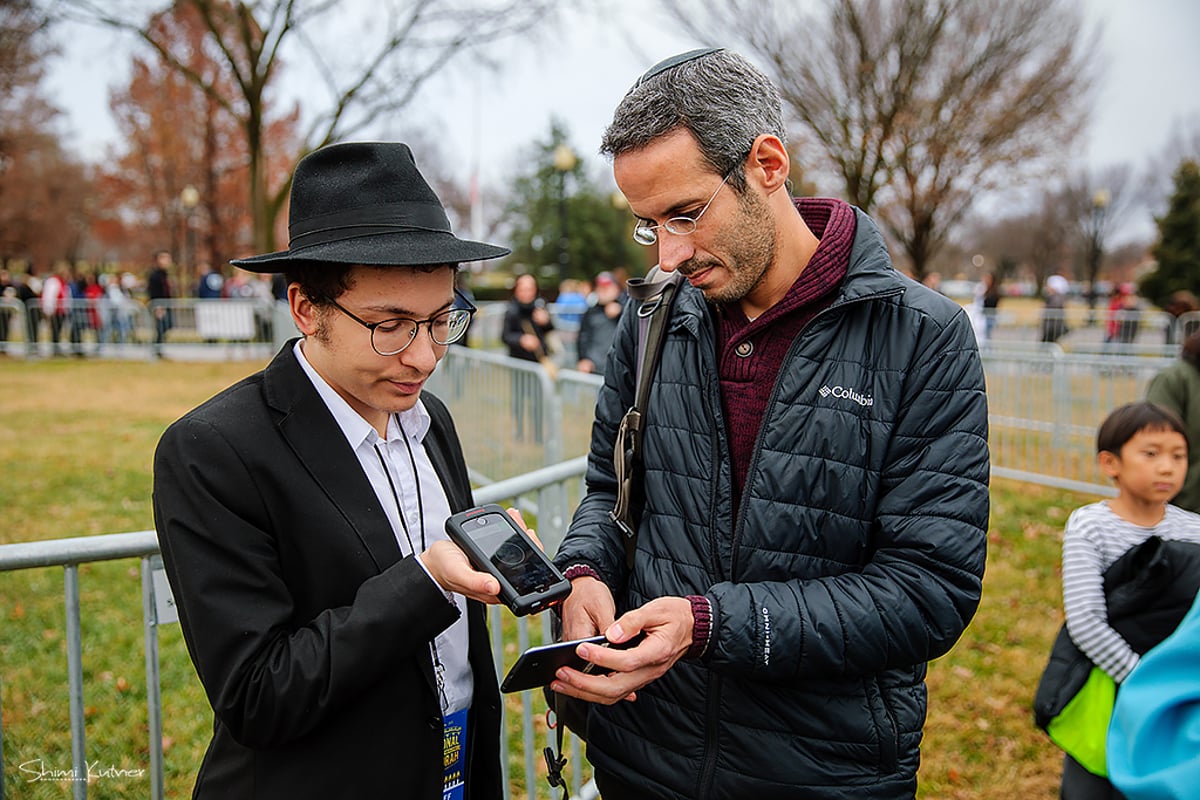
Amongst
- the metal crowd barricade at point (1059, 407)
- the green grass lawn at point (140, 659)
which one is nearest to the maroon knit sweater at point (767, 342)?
the green grass lawn at point (140, 659)

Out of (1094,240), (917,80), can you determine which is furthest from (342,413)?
(1094,240)

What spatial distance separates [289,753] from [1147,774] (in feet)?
5.50

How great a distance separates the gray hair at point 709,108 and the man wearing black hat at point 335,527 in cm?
46

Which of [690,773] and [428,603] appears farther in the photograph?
[690,773]

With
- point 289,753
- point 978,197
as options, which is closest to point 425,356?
point 289,753

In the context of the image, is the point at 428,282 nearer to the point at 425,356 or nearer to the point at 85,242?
the point at 425,356

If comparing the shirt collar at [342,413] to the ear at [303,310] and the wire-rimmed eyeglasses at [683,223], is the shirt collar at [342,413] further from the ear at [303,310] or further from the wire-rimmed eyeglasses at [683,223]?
the wire-rimmed eyeglasses at [683,223]

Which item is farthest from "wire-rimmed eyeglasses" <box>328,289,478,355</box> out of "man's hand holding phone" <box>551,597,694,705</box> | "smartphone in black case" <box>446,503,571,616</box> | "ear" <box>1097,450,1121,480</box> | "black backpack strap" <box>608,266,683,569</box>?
"ear" <box>1097,450,1121,480</box>

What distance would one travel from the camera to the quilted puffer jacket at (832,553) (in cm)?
166

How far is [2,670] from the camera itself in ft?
14.4

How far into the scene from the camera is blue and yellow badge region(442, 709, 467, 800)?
6.55 ft

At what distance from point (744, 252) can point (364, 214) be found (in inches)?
32.4

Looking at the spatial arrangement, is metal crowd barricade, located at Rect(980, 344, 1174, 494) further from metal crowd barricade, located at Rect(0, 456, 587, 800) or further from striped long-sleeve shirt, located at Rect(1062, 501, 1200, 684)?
metal crowd barricade, located at Rect(0, 456, 587, 800)

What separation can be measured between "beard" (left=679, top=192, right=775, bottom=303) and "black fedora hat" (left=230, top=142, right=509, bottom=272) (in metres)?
0.49
